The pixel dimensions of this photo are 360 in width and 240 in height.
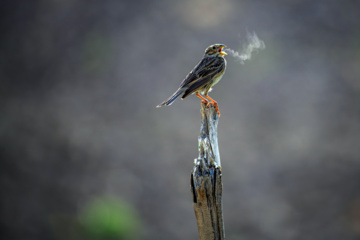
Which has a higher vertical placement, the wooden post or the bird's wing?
the bird's wing

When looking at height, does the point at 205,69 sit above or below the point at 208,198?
above

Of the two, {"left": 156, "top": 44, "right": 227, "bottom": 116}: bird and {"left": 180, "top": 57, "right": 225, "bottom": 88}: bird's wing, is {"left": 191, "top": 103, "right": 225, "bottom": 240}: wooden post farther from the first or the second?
{"left": 180, "top": 57, "right": 225, "bottom": 88}: bird's wing

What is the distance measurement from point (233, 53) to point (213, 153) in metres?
2.29

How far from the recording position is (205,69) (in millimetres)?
6223

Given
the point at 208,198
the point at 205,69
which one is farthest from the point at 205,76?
the point at 208,198

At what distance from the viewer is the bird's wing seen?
19.9 ft

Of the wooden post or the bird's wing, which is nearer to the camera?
the wooden post

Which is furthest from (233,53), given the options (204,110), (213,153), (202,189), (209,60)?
(202,189)

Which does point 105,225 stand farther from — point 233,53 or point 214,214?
point 214,214

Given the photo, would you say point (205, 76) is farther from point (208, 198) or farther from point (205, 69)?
point (208, 198)

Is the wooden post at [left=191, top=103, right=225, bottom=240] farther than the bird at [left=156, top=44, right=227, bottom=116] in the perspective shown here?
No

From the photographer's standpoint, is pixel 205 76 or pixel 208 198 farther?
pixel 205 76

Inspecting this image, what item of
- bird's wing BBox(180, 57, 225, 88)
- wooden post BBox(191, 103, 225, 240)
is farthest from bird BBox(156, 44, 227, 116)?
wooden post BBox(191, 103, 225, 240)

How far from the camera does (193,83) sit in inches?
237
